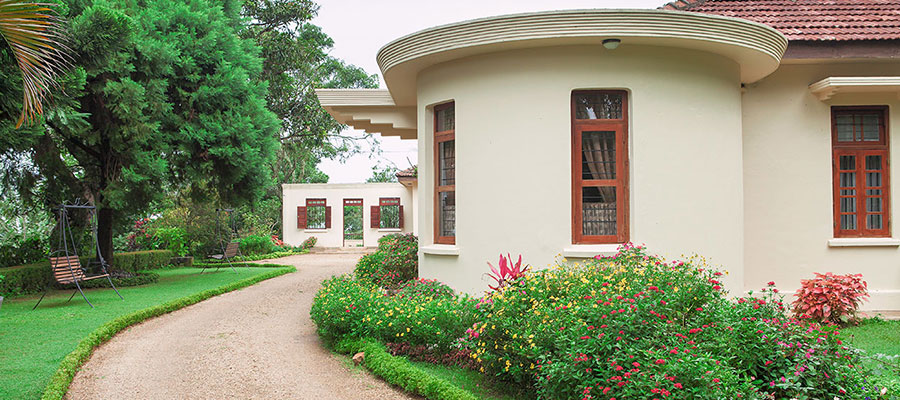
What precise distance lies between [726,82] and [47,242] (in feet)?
51.3

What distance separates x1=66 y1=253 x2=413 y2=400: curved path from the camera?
239 inches

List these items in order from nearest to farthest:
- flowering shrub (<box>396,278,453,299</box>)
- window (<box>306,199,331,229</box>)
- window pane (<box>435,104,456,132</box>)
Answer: flowering shrub (<box>396,278,453,299</box>)
window pane (<box>435,104,456,132</box>)
window (<box>306,199,331,229</box>)

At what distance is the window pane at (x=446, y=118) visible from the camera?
29.3 feet

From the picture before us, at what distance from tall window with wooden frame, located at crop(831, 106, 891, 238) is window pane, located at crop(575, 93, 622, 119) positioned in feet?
12.5

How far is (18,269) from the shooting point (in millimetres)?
12938

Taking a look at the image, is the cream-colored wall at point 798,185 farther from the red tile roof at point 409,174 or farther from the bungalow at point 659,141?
the red tile roof at point 409,174

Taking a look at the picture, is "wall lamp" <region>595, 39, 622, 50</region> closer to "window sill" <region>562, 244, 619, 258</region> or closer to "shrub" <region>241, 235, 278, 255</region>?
"window sill" <region>562, 244, 619, 258</region>

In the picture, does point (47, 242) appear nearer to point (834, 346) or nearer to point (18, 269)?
point (18, 269)

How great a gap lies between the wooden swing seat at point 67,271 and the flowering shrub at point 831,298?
1128 cm

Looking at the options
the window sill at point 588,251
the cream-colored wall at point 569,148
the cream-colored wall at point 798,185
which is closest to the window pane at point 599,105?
the cream-colored wall at point 569,148

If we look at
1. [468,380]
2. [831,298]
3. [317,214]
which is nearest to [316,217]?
[317,214]

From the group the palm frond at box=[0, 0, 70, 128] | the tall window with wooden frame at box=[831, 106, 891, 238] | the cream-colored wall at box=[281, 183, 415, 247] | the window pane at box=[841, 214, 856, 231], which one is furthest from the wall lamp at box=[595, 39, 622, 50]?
the cream-colored wall at box=[281, 183, 415, 247]

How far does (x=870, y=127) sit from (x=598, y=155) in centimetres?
466

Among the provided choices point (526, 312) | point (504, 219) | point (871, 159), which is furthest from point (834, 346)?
point (871, 159)
